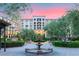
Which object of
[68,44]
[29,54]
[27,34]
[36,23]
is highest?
[36,23]

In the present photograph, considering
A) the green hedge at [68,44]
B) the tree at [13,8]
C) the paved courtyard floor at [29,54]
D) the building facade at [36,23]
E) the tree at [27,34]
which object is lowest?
the paved courtyard floor at [29,54]

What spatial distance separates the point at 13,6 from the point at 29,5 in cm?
23

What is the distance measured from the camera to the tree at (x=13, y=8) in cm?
396

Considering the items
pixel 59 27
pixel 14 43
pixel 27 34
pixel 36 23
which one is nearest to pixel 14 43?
pixel 14 43

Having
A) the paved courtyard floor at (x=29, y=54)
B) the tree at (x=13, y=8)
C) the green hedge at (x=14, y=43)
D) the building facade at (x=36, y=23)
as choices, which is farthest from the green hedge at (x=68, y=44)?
the tree at (x=13, y=8)

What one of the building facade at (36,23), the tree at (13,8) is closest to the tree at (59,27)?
the building facade at (36,23)

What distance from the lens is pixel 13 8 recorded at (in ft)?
13.1

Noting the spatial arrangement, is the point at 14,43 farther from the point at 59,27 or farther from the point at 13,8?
the point at 59,27

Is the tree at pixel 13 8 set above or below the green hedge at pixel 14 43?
above

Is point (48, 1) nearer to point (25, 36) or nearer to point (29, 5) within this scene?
point (29, 5)

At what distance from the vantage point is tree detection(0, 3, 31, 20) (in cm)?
396

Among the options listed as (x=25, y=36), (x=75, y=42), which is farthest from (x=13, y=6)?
(x=75, y=42)

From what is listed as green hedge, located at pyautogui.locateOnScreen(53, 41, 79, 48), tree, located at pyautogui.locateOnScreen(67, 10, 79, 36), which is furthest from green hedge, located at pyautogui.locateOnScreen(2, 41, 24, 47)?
tree, located at pyautogui.locateOnScreen(67, 10, 79, 36)

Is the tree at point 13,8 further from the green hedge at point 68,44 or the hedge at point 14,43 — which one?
the green hedge at point 68,44
